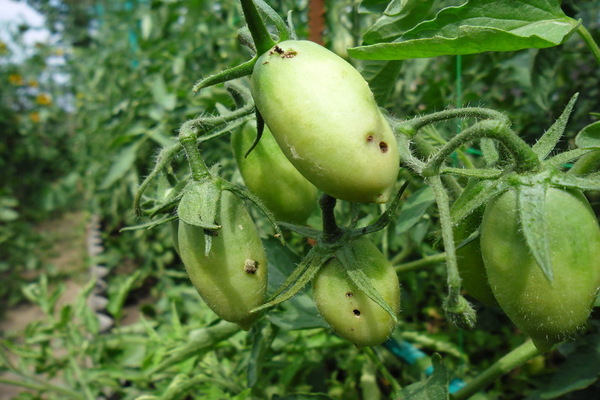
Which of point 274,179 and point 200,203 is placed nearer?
point 200,203

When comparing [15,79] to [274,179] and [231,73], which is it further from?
[231,73]

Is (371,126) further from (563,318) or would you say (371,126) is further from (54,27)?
(54,27)

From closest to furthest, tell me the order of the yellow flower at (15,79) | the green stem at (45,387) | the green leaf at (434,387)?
1. the green leaf at (434,387)
2. the green stem at (45,387)
3. the yellow flower at (15,79)

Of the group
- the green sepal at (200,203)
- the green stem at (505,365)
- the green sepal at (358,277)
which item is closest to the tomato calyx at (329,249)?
the green sepal at (358,277)

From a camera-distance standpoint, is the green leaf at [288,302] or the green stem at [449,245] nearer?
the green stem at [449,245]

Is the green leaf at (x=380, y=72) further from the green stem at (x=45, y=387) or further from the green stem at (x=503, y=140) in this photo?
the green stem at (x=45, y=387)

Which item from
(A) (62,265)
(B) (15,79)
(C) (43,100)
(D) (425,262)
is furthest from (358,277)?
(C) (43,100)

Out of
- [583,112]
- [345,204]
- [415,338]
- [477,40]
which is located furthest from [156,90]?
[477,40]
